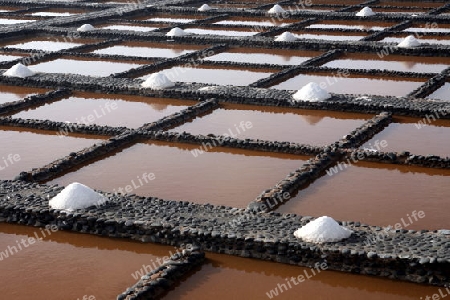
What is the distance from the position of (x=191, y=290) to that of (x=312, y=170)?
2493mm

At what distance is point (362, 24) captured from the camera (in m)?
17.5

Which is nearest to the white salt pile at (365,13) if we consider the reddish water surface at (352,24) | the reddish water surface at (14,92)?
the reddish water surface at (352,24)

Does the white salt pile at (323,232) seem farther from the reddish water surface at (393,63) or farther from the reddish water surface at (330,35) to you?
the reddish water surface at (330,35)

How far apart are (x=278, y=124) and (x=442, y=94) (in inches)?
107

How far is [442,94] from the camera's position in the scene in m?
10.5

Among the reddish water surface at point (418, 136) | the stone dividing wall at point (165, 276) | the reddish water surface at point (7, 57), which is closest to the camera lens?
the stone dividing wall at point (165, 276)

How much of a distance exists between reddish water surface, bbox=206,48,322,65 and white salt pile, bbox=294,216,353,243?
25.5ft

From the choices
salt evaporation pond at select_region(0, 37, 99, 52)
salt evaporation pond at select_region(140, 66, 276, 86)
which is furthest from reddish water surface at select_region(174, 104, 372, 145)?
salt evaporation pond at select_region(0, 37, 99, 52)

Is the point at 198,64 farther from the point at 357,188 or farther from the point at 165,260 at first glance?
the point at 165,260

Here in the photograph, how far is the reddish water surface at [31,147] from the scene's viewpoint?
8109 mm

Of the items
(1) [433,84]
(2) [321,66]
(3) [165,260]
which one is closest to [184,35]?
(2) [321,66]

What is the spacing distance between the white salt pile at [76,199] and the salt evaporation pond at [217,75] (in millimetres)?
5356

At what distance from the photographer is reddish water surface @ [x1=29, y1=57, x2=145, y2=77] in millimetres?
12961

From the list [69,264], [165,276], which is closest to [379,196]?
[165,276]
